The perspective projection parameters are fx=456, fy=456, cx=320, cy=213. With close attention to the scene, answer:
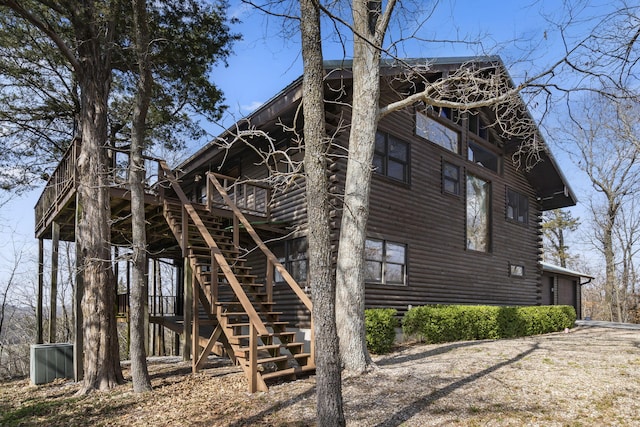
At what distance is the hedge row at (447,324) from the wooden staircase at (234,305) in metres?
1.83

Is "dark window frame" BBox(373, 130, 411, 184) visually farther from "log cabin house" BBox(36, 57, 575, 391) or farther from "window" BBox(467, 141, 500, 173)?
"window" BBox(467, 141, 500, 173)

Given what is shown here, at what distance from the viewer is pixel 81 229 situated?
8555 mm

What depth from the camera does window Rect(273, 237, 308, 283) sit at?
11602 millimetres

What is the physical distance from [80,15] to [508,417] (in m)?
9.46

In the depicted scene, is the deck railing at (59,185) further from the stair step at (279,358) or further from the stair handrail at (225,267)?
the stair step at (279,358)

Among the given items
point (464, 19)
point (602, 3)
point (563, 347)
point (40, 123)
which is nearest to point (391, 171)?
point (464, 19)

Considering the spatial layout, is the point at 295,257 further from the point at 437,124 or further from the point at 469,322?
the point at 437,124

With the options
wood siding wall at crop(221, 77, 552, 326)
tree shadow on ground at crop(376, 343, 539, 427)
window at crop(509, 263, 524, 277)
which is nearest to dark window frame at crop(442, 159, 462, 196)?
wood siding wall at crop(221, 77, 552, 326)

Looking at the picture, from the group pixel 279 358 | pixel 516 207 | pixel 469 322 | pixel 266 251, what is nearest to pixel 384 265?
pixel 469 322

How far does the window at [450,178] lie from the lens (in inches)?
557

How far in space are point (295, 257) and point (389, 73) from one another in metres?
5.20

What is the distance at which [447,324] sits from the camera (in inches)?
442

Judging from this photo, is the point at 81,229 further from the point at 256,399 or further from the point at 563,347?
the point at 563,347

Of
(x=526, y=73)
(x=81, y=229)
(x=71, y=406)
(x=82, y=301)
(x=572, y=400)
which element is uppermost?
(x=526, y=73)
